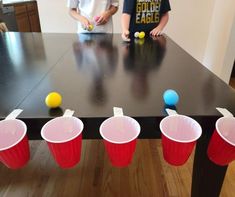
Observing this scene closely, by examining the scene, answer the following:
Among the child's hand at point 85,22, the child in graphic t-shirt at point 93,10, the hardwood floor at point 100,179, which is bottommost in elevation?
the hardwood floor at point 100,179

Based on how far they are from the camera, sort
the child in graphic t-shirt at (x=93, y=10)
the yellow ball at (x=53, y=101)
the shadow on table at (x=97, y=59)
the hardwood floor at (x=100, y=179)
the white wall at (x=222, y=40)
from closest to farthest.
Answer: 1. the yellow ball at (x=53, y=101)
2. the shadow on table at (x=97, y=59)
3. the hardwood floor at (x=100, y=179)
4. the child in graphic t-shirt at (x=93, y=10)
5. the white wall at (x=222, y=40)

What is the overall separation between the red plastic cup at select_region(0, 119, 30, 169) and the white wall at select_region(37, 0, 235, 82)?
2089 millimetres

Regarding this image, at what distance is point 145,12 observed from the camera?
1.39 m

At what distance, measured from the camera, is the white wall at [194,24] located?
2166mm

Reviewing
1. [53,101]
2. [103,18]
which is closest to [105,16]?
[103,18]

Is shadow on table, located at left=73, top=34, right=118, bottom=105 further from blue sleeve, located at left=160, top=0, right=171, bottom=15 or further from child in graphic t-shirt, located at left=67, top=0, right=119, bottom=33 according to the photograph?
blue sleeve, located at left=160, top=0, right=171, bottom=15

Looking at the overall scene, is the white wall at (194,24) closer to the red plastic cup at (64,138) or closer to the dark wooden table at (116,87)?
the dark wooden table at (116,87)

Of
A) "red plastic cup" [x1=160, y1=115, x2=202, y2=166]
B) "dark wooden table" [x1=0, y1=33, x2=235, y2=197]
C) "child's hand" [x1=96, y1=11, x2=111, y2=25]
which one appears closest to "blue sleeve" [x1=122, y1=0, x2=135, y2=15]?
"child's hand" [x1=96, y1=11, x2=111, y2=25]

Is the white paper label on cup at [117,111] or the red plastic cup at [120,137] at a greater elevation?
the white paper label on cup at [117,111]

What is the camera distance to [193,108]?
0.53 meters

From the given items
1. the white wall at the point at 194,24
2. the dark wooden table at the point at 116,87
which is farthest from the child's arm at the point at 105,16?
the white wall at the point at 194,24

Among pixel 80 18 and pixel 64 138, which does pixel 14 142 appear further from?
pixel 80 18

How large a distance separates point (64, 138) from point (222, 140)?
1.16 ft

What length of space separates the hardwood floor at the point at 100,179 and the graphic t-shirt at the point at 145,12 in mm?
894
